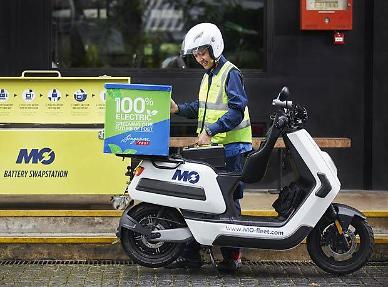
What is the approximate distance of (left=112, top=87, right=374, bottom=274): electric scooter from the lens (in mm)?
6344

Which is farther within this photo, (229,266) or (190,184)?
(229,266)

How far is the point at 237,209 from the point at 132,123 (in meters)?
1.09

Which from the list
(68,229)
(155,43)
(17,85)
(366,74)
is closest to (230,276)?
(68,229)

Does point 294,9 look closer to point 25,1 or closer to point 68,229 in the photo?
point 25,1

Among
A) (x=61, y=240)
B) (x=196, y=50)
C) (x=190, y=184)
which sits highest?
(x=196, y=50)

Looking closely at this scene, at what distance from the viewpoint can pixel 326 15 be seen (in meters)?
8.83

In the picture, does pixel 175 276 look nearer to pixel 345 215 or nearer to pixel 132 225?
pixel 132 225

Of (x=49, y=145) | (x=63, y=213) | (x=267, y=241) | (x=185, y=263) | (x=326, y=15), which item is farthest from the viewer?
(x=326, y=15)

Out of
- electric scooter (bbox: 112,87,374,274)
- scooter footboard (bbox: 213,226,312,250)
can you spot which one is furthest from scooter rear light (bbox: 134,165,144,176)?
scooter footboard (bbox: 213,226,312,250)

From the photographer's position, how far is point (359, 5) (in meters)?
8.95

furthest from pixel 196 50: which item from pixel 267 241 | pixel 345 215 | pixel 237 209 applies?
pixel 345 215

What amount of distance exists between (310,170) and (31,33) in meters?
3.93

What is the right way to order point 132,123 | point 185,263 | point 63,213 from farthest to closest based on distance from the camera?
point 63,213, point 185,263, point 132,123

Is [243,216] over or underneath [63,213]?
over
